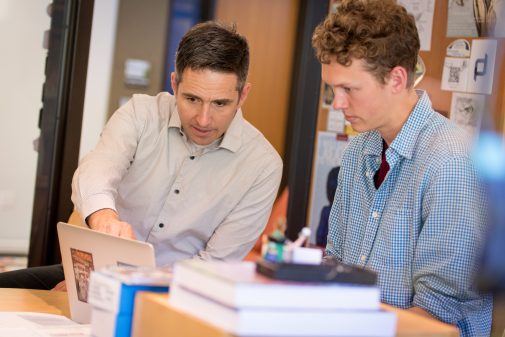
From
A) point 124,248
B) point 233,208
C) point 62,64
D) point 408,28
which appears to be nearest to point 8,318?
point 124,248

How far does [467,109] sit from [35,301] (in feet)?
7.11

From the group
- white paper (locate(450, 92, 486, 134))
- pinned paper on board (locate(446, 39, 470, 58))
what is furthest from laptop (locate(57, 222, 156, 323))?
pinned paper on board (locate(446, 39, 470, 58))

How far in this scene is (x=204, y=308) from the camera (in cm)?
135

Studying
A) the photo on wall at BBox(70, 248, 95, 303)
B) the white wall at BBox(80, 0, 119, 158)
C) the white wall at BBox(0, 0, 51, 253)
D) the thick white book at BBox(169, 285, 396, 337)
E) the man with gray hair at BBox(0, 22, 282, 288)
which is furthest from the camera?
the white wall at BBox(80, 0, 119, 158)

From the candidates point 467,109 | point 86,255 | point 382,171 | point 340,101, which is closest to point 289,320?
point 86,255

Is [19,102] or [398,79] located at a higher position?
[398,79]

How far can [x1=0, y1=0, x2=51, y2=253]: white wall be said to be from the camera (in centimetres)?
407

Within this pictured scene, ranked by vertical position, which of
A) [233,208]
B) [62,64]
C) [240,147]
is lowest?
[233,208]

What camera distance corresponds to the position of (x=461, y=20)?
3.77m

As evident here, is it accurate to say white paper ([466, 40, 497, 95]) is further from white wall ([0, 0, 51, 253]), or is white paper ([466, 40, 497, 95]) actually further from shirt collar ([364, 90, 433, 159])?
white wall ([0, 0, 51, 253])

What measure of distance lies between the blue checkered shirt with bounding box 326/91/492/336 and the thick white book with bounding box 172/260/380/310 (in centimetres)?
68

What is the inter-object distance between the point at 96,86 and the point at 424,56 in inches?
63.9

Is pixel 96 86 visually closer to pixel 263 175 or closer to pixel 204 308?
pixel 263 175

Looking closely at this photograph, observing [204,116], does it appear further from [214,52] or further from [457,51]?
[457,51]
